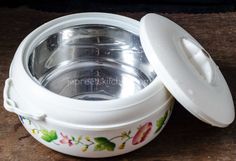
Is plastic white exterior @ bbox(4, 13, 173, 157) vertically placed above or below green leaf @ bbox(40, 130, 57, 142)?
above

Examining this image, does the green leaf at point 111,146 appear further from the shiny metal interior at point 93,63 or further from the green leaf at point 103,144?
the shiny metal interior at point 93,63

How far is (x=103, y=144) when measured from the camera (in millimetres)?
735

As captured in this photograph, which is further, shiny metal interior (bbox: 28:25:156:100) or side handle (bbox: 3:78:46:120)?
shiny metal interior (bbox: 28:25:156:100)

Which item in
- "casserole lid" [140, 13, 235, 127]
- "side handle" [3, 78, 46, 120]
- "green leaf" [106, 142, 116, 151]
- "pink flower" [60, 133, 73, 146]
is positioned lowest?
"green leaf" [106, 142, 116, 151]

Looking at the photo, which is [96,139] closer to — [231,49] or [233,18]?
[231,49]

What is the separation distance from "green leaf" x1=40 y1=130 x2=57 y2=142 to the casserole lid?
0.58 ft

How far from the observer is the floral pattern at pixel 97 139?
0.73m

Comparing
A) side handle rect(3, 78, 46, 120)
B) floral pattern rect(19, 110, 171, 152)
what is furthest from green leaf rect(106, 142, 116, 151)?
side handle rect(3, 78, 46, 120)

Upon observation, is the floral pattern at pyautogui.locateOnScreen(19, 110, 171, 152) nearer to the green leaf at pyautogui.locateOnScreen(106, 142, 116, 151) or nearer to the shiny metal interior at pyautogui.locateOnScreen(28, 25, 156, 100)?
the green leaf at pyautogui.locateOnScreen(106, 142, 116, 151)

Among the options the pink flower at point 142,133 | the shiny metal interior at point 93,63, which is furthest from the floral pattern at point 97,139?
the shiny metal interior at point 93,63

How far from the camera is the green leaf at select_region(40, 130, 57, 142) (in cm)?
74

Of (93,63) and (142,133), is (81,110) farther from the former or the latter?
(93,63)

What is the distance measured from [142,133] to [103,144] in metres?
0.06

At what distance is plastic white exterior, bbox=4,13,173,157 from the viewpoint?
71 cm
